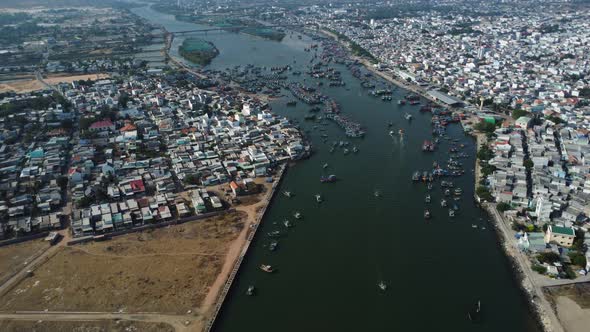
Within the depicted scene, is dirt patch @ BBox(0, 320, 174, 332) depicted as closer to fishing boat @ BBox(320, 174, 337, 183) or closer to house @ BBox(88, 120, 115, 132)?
fishing boat @ BBox(320, 174, 337, 183)

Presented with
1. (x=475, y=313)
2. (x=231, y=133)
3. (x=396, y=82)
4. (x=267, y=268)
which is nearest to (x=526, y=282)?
(x=475, y=313)

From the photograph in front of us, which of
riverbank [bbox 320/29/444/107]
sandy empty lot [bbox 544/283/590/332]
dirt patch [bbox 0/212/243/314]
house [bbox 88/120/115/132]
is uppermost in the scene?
sandy empty lot [bbox 544/283/590/332]

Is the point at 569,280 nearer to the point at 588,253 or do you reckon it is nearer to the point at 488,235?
the point at 588,253

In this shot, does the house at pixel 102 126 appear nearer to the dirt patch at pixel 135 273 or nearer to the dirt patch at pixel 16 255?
the dirt patch at pixel 16 255

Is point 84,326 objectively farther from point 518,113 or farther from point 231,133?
point 518,113

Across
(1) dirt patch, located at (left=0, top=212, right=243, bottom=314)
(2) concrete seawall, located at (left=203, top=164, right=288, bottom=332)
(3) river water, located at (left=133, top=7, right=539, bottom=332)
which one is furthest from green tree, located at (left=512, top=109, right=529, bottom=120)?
(1) dirt patch, located at (left=0, top=212, right=243, bottom=314)

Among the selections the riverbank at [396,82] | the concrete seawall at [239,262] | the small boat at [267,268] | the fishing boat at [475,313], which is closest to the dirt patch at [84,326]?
the concrete seawall at [239,262]
